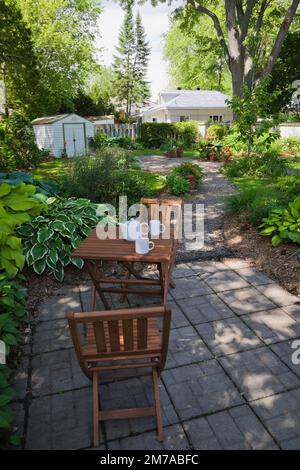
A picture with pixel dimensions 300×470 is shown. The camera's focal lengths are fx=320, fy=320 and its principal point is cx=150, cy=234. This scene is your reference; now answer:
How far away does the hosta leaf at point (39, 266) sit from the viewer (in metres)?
4.54

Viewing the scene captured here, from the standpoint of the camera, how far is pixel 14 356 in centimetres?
320

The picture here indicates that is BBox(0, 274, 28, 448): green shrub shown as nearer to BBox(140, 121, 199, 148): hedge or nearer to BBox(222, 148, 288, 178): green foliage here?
BBox(222, 148, 288, 178): green foliage

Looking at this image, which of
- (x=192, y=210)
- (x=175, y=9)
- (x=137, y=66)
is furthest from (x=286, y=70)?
(x=137, y=66)

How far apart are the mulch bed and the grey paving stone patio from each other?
Result: 47 centimetres

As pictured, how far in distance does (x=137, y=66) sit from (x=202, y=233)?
42.8m

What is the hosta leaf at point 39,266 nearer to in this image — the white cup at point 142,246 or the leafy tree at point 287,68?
the white cup at point 142,246

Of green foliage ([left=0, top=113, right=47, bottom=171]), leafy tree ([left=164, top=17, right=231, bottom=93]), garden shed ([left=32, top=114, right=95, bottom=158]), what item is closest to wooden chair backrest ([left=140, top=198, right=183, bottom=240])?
green foliage ([left=0, top=113, right=47, bottom=171])

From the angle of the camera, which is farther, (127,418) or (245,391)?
(245,391)

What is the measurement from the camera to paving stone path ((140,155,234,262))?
549 cm

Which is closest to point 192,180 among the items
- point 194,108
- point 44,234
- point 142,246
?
point 44,234

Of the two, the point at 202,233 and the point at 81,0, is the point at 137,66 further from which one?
the point at 202,233

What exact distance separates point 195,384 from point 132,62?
47.0m

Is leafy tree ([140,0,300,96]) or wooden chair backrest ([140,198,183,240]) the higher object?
leafy tree ([140,0,300,96])
